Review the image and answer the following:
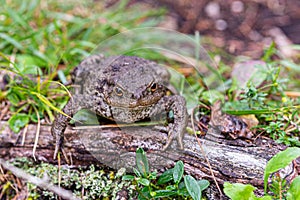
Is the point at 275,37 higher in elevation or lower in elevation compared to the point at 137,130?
higher

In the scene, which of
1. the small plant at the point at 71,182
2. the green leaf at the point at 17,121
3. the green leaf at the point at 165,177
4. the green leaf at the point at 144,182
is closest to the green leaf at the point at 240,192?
the green leaf at the point at 165,177

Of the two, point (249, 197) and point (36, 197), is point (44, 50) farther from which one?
point (249, 197)

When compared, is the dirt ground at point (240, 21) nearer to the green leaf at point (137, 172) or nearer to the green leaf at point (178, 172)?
the green leaf at point (178, 172)

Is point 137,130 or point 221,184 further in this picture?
point 137,130

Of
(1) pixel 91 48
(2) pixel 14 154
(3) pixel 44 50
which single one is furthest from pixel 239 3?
(2) pixel 14 154

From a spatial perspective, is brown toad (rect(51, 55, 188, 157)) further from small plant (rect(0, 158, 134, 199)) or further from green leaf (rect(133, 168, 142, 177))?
green leaf (rect(133, 168, 142, 177))

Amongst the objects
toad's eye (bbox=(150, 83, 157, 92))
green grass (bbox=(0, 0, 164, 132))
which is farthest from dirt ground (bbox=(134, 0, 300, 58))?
toad's eye (bbox=(150, 83, 157, 92))
